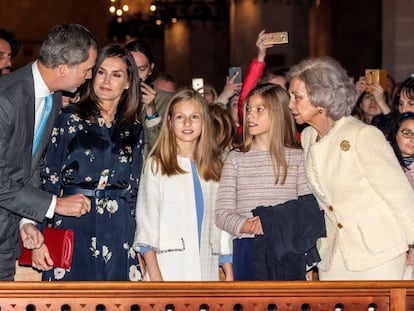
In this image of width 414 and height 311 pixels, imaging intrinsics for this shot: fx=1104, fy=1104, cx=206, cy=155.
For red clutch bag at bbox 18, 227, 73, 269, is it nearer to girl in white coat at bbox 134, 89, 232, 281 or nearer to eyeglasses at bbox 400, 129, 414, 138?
girl in white coat at bbox 134, 89, 232, 281

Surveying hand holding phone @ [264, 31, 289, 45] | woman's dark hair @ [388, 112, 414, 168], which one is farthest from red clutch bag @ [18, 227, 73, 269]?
woman's dark hair @ [388, 112, 414, 168]

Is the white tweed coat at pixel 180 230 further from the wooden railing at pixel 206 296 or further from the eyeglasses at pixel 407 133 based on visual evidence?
the eyeglasses at pixel 407 133

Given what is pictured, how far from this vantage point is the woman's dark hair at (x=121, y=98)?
682cm

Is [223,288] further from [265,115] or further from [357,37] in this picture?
[357,37]

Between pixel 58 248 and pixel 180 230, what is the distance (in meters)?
0.95

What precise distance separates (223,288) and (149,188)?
1612 mm

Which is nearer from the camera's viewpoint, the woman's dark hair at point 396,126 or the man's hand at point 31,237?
the man's hand at point 31,237

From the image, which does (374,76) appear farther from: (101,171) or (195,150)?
(101,171)

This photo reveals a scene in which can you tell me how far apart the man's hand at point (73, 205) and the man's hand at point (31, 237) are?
16cm

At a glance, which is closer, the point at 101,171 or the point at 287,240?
the point at 287,240

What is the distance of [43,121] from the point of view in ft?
20.8

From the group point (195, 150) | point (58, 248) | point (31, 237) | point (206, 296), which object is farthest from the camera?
point (195, 150)

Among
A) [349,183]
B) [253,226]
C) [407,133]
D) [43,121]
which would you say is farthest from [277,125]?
[43,121]

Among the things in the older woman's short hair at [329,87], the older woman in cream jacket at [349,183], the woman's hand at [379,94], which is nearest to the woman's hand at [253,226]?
the older woman in cream jacket at [349,183]
